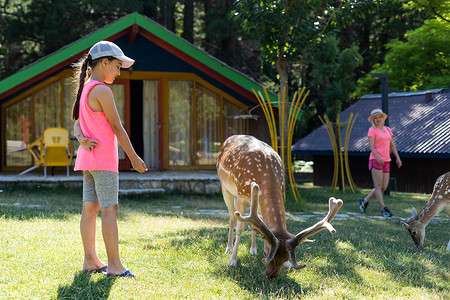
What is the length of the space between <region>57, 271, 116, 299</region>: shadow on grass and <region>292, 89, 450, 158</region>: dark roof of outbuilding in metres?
10.6

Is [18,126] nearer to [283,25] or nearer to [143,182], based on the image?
[143,182]

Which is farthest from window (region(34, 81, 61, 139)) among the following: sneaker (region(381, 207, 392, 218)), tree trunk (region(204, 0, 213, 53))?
sneaker (region(381, 207, 392, 218))

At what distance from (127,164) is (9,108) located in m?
3.13

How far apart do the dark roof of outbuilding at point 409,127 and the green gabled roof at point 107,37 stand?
15.2ft

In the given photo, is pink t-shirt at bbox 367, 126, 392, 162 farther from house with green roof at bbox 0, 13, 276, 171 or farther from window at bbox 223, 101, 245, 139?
window at bbox 223, 101, 245, 139

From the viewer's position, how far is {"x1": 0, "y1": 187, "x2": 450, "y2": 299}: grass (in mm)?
3883

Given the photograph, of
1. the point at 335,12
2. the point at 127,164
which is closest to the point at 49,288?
the point at 335,12

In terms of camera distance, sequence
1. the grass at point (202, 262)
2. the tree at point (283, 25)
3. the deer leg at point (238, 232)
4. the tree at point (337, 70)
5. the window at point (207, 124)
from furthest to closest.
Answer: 1. the tree at point (337, 70)
2. the window at point (207, 124)
3. the tree at point (283, 25)
4. the deer leg at point (238, 232)
5. the grass at point (202, 262)

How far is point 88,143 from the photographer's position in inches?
154

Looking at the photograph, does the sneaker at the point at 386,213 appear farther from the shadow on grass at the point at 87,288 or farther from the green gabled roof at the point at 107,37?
the shadow on grass at the point at 87,288

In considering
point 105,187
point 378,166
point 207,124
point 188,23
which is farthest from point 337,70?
point 105,187

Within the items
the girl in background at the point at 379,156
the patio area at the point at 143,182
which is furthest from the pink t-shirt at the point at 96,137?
the patio area at the point at 143,182

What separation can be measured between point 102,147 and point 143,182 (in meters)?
6.76

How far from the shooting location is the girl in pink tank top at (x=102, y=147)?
3949mm
